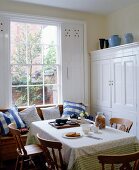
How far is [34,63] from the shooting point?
14.3ft

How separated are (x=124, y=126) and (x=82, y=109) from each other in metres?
1.51

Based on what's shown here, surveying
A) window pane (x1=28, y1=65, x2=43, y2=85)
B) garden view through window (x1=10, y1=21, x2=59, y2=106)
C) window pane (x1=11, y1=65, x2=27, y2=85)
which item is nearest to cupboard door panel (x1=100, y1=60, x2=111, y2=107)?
garden view through window (x1=10, y1=21, x2=59, y2=106)

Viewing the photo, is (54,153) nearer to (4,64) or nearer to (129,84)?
(129,84)

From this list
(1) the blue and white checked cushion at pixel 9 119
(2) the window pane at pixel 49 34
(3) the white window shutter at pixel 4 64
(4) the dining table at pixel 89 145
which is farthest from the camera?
(2) the window pane at pixel 49 34

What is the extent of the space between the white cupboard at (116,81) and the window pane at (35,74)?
114cm

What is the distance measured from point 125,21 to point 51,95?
2.08 meters

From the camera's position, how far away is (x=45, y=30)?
4465 mm

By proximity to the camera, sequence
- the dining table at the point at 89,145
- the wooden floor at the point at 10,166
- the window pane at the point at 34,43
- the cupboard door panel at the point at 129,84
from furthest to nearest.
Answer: the window pane at the point at 34,43 < the cupboard door panel at the point at 129,84 < the wooden floor at the point at 10,166 < the dining table at the point at 89,145

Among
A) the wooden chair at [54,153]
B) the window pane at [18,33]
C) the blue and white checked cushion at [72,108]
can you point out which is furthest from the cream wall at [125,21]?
the wooden chair at [54,153]

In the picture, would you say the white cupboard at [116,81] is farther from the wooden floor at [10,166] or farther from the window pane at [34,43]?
the wooden floor at [10,166]

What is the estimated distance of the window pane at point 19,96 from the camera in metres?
4.21

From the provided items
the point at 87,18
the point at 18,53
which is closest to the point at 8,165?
the point at 18,53

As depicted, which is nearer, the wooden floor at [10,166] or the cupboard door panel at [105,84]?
the wooden floor at [10,166]

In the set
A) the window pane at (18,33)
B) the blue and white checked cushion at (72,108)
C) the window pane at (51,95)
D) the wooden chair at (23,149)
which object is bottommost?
the wooden chair at (23,149)
